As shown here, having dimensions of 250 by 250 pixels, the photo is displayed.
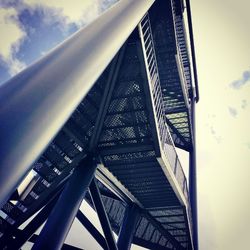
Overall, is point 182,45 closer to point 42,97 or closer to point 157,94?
point 157,94

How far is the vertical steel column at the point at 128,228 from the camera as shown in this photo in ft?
28.5

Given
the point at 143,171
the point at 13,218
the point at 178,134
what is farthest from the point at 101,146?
the point at 178,134

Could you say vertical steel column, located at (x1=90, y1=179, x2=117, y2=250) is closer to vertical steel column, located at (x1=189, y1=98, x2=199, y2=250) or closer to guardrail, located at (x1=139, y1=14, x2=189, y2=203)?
guardrail, located at (x1=139, y1=14, x2=189, y2=203)

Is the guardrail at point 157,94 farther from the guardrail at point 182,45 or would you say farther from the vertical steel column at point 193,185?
the guardrail at point 182,45

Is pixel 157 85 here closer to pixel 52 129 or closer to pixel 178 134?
pixel 52 129

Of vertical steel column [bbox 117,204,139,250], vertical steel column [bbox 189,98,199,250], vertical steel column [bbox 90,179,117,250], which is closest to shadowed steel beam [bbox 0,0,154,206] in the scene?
vertical steel column [bbox 90,179,117,250]

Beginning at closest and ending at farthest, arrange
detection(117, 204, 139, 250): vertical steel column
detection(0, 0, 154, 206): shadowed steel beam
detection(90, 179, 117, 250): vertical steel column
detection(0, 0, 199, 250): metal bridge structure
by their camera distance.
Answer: detection(0, 0, 154, 206): shadowed steel beam
detection(0, 0, 199, 250): metal bridge structure
detection(90, 179, 117, 250): vertical steel column
detection(117, 204, 139, 250): vertical steel column

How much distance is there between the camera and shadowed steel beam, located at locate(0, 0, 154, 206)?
46.9 inches

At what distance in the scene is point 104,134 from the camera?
6508 millimetres

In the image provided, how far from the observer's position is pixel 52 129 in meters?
1.44

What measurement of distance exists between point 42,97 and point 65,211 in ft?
14.1

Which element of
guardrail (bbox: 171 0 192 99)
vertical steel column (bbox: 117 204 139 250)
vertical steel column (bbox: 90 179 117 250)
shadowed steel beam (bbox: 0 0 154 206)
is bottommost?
shadowed steel beam (bbox: 0 0 154 206)

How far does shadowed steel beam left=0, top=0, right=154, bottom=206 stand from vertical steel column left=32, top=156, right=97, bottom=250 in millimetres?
3816

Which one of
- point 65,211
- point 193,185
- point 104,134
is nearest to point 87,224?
point 65,211
